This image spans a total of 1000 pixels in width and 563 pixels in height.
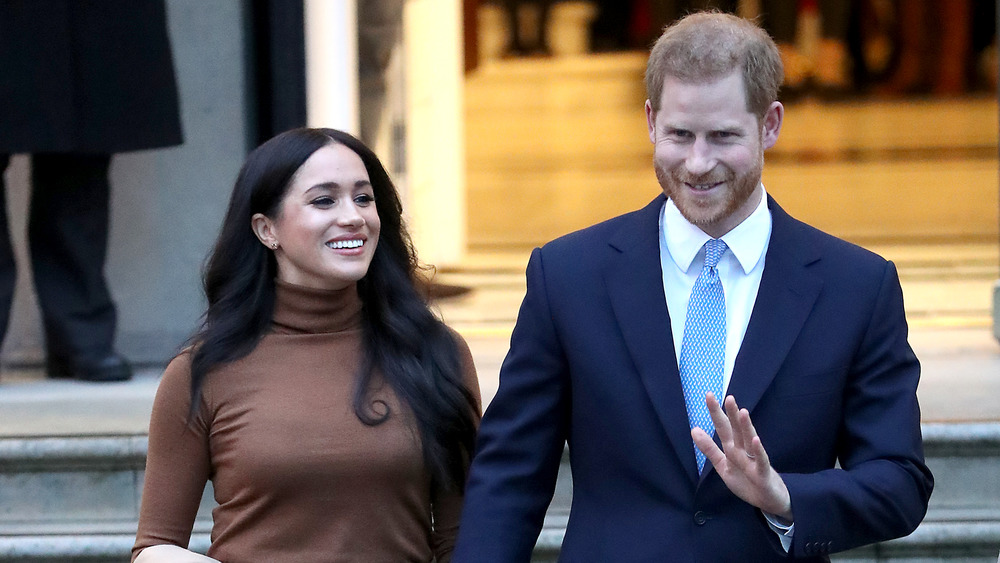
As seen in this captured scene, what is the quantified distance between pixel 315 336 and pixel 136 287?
239cm

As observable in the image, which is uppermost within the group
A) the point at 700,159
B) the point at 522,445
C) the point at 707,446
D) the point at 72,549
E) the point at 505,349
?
the point at 700,159

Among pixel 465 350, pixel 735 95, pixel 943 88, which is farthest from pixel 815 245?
pixel 943 88

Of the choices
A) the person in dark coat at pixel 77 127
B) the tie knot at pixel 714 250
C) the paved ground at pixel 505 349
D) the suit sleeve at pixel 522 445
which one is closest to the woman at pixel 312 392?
the suit sleeve at pixel 522 445

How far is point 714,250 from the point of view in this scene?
2.05 m

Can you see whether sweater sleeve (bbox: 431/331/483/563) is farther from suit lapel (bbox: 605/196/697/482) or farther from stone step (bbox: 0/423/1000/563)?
stone step (bbox: 0/423/1000/563)

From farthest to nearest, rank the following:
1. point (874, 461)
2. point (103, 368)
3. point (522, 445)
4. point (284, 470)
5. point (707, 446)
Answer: point (103, 368) → point (284, 470) → point (522, 445) → point (874, 461) → point (707, 446)

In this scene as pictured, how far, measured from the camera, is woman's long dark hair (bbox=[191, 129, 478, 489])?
8.00 feet

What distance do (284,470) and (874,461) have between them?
0.95 m

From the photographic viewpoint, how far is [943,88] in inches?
553

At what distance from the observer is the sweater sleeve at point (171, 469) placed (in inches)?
93.4

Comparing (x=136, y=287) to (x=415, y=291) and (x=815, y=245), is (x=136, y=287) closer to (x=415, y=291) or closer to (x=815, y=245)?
(x=415, y=291)

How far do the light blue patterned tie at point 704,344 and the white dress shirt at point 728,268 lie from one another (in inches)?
0.5

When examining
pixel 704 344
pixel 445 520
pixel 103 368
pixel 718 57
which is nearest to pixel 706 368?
pixel 704 344

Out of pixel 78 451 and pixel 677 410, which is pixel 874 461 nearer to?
pixel 677 410
